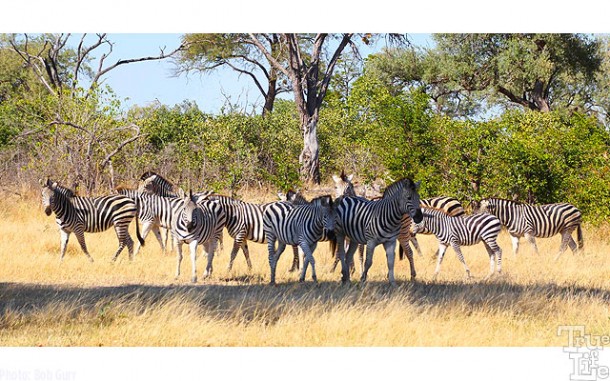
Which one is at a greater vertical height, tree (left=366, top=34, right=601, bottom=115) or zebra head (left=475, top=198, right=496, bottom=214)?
tree (left=366, top=34, right=601, bottom=115)

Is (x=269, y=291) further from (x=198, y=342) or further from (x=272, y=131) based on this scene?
(x=272, y=131)

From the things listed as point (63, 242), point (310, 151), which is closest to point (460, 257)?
point (63, 242)

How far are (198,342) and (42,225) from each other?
31.4 ft

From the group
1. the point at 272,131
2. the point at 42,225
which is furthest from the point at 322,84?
the point at 42,225

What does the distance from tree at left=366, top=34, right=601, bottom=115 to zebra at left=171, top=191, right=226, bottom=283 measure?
60.4 ft

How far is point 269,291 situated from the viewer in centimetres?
975

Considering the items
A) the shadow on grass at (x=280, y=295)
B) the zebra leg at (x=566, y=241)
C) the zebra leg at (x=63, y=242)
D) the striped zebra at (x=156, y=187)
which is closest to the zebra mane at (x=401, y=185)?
the shadow on grass at (x=280, y=295)

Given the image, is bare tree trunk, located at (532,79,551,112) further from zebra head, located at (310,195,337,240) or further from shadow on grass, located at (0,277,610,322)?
zebra head, located at (310,195,337,240)

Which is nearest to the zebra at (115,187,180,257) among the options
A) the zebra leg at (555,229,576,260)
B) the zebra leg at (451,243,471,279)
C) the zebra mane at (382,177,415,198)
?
the zebra mane at (382,177,415,198)

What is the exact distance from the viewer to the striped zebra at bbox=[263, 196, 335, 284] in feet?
32.9

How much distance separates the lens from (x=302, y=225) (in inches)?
401

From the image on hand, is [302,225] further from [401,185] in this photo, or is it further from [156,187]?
[156,187]

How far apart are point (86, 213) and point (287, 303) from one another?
18.3 feet

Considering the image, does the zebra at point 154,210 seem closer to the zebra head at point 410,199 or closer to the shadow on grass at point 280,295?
the shadow on grass at point 280,295
